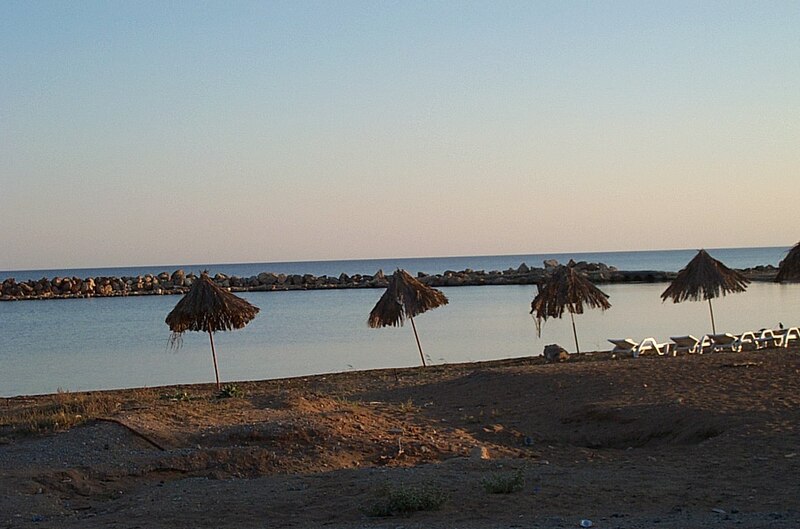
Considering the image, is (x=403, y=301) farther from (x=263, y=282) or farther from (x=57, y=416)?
(x=263, y=282)

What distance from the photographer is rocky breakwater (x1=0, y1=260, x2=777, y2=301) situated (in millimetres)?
69188

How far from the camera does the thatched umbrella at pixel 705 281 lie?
23016 mm

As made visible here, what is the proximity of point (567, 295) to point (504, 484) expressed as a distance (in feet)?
44.9

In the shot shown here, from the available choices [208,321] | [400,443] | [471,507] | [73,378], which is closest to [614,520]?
[471,507]

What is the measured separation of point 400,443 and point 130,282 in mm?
69742

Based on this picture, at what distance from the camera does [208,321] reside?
17.5m

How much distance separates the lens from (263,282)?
2982 inches

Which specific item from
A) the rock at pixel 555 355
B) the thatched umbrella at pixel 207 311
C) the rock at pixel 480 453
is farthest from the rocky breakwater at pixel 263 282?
the rock at pixel 480 453

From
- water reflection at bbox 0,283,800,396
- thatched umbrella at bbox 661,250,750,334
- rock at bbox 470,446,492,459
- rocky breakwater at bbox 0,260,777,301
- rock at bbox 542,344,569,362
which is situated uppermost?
thatched umbrella at bbox 661,250,750,334

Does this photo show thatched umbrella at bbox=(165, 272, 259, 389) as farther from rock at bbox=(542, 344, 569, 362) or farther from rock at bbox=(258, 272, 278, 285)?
rock at bbox=(258, 272, 278, 285)

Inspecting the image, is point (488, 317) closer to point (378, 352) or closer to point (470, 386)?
point (378, 352)

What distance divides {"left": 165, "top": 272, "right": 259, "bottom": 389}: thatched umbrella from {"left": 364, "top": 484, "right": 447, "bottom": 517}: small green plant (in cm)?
1026

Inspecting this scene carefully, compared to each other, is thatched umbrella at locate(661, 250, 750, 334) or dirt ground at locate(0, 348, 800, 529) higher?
thatched umbrella at locate(661, 250, 750, 334)

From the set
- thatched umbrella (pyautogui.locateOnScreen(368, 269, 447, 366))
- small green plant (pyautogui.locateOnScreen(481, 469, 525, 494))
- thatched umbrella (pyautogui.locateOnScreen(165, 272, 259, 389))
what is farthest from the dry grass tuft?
thatched umbrella (pyautogui.locateOnScreen(368, 269, 447, 366))
